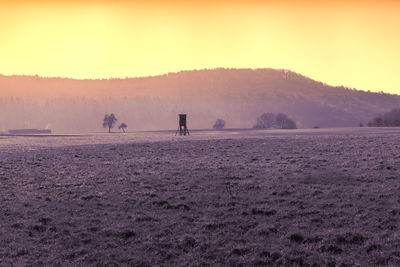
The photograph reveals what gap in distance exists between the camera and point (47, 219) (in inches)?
825

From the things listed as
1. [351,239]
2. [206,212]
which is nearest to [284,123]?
[206,212]

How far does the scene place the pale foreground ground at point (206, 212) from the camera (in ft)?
52.7

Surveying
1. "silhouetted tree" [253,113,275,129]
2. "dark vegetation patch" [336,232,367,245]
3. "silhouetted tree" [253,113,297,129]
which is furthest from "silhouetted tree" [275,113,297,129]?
"dark vegetation patch" [336,232,367,245]

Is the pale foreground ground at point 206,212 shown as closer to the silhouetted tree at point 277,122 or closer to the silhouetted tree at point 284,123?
the silhouetted tree at point 284,123

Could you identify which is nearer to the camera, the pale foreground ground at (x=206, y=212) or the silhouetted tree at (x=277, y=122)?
the pale foreground ground at (x=206, y=212)

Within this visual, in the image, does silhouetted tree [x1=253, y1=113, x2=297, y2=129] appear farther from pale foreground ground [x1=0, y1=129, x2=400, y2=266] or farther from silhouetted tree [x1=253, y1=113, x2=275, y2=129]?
pale foreground ground [x1=0, y1=129, x2=400, y2=266]

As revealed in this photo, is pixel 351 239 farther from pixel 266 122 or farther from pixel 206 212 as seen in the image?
pixel 266 122

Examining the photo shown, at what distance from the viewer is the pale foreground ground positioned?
16078 mm

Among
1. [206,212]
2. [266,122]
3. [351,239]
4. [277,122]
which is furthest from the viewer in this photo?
[266,122]

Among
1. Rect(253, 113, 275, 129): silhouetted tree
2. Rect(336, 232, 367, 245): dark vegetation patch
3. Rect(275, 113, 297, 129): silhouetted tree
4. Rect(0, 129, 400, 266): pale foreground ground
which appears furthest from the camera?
Rect(253, 113, 275, 129): silhouetted tree

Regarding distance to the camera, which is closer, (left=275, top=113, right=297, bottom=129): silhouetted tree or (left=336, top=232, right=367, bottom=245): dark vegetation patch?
(left=336, top=232, right=367, bottom=245): dark vegetation patch

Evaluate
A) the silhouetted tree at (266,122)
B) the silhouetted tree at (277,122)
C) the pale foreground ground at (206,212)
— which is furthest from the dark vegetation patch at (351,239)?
the silhouetted tree at (266,122)

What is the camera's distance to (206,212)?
2164cm

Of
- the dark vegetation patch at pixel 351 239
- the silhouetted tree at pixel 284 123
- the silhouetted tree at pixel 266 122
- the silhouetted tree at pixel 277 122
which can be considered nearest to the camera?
the dark vegetation patch at pixel 351 239
